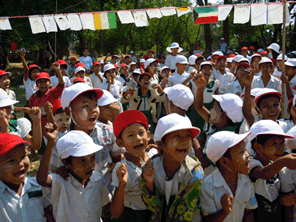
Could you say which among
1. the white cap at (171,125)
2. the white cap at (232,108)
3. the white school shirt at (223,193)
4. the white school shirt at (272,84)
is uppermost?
the white cap at (171,125)

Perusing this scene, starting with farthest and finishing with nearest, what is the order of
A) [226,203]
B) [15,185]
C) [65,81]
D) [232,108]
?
[65,81] → [232,108] → [15,185] → [226,203]

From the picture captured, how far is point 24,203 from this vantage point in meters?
2.10

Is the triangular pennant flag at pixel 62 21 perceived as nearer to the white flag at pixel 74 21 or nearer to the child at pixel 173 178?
the white flag at pixel 74 21

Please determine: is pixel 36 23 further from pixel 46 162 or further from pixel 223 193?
pixel 223 193

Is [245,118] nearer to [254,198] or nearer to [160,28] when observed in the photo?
[254,198]

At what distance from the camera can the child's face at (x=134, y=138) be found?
7.59 feet

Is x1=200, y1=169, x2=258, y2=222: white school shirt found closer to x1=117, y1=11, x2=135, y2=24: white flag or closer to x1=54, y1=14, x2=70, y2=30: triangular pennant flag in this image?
x1=117, y1=11, x2=135, y2=24: white flag

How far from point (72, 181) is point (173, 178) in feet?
2.60

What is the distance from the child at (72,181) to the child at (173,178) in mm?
451

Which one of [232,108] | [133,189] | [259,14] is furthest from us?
[259,14]

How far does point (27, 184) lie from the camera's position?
7.13 feet

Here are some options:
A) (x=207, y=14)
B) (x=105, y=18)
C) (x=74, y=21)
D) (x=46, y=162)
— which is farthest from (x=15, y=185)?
(x=207, y=14)

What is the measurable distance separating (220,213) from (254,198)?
401 millimetres

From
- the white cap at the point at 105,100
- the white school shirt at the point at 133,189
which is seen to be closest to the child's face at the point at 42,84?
the white cap at the point at 105,100
